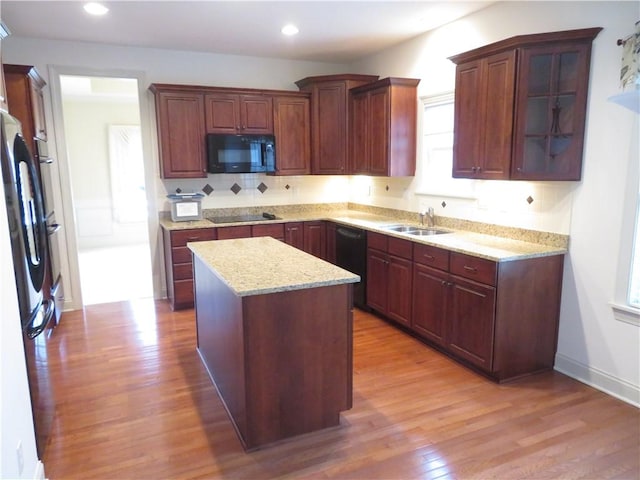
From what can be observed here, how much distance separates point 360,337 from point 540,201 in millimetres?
1767

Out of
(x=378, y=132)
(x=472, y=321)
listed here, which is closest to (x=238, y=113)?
(x=378, y=132)

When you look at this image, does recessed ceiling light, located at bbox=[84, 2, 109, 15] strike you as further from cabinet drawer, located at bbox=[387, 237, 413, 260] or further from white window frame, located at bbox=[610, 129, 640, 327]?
white window frame, located at bbox=[610, 129, 640, 327]

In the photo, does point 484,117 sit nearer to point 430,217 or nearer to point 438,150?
point 438,150

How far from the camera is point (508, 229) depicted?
136 inches

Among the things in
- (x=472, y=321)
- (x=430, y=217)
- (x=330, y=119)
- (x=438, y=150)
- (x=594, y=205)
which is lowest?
(x=472, y=321)

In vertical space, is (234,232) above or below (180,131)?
below

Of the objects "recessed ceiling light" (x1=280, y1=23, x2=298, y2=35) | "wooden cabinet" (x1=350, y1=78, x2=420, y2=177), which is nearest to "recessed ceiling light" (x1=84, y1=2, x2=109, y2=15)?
"recessed ceiling light" (x1=280, y1=23, x2=298, y2=35)

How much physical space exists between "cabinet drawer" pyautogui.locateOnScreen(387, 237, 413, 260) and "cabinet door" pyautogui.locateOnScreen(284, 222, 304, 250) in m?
1.25

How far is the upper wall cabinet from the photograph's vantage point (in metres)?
2.85

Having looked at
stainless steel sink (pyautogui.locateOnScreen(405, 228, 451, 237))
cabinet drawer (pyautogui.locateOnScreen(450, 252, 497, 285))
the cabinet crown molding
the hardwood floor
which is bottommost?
the hardwood floor

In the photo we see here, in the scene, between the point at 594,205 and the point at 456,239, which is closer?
the point at 594,205

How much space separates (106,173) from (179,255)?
4321 millimetres

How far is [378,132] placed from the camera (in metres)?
4.46

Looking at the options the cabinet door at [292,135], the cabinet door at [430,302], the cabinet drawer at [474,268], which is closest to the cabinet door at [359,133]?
the cabinet door at [292,135]
